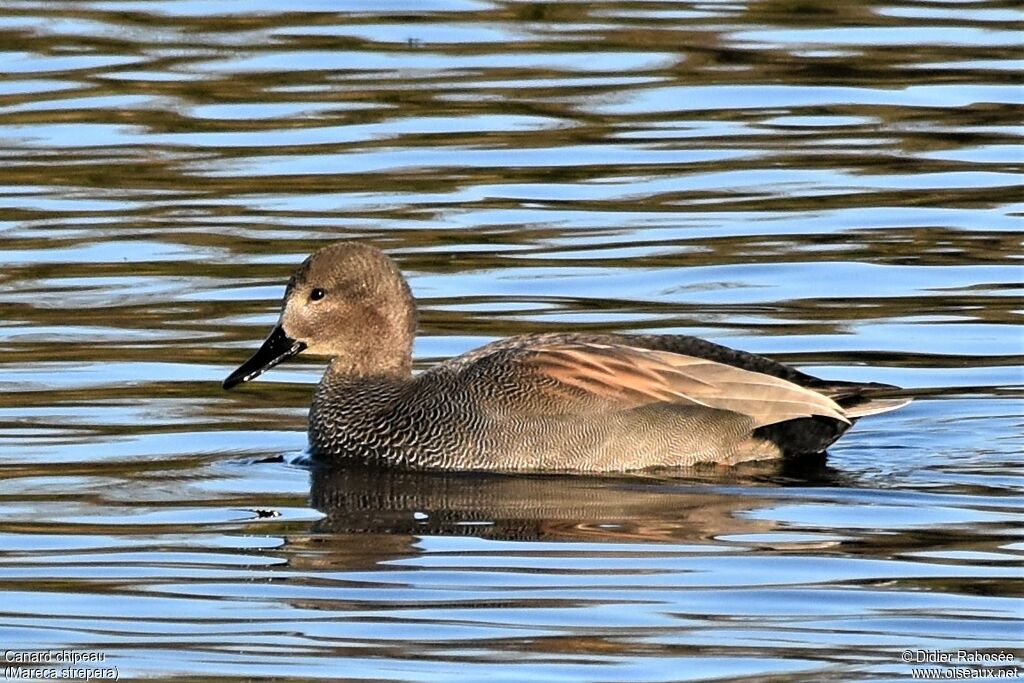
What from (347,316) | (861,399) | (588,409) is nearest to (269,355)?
(347,316)

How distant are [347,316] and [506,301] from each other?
202 centimetres

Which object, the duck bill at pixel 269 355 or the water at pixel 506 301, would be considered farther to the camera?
the duck bill at pixel 269 355

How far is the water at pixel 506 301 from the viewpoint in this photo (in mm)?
8055

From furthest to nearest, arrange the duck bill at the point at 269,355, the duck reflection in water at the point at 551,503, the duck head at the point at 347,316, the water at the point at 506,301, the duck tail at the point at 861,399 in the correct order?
the duck head at the point at 347,316
the duck bill at the point at 269,355
the duck tail at the point at 861,399
the duck reflection in water at the point at 551,503
the water at the point at 506,301

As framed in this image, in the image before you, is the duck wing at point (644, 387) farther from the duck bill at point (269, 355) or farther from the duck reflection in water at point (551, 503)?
the duck bill at point (269, 355)

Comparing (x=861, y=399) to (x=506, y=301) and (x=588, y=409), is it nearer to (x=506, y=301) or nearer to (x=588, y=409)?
(x=588, y=409)

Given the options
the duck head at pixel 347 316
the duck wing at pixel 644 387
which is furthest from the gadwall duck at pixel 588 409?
the duck head at pixel 347 316

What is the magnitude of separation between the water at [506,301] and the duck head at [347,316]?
0.39m

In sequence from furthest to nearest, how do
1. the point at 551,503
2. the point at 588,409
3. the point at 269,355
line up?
1. the point at 269,355
2. the point at 588,409
3. the point at 551,503

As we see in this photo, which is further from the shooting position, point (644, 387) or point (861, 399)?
point (861, 399)

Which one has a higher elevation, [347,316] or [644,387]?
[347,316]

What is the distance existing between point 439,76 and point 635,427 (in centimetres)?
785

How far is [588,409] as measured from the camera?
10383 mm

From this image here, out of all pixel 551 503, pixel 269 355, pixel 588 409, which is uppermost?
pixel 269 355
